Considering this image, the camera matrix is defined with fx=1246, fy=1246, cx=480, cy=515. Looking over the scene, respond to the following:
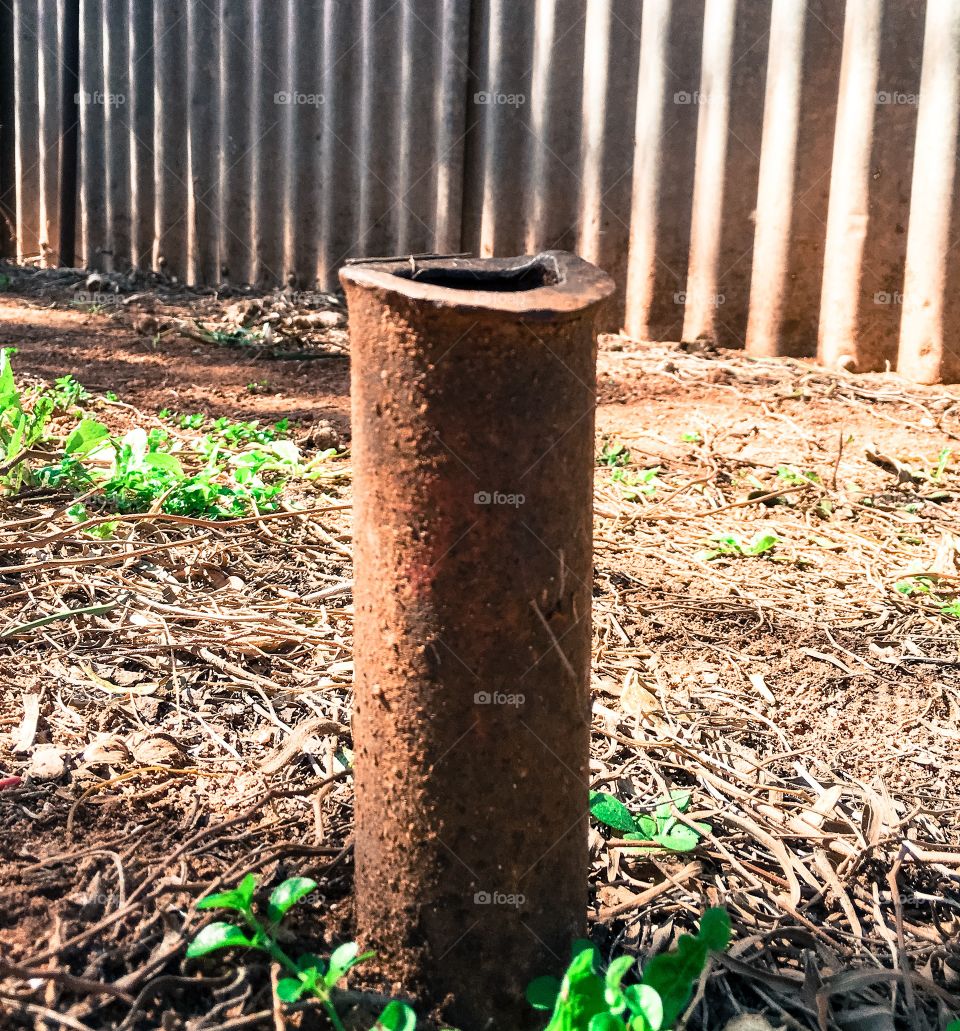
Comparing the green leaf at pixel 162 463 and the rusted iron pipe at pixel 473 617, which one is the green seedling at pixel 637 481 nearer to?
the green leaf at pixel 162 463

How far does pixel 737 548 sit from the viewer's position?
3.28 m

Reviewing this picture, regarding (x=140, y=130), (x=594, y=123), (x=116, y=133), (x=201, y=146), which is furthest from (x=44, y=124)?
(x=594, y=123)

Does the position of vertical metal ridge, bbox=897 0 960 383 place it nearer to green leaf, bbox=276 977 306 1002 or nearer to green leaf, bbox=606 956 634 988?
green leaf, bbox=606 956 634 988

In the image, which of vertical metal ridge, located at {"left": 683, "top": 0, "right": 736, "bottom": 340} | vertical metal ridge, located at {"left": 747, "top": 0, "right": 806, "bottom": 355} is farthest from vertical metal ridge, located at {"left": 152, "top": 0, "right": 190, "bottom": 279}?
vertical metal ridge, located at {"left": 747, "top": 0, "right": 806, "bottom": 355}

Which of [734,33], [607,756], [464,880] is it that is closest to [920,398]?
[734,33]

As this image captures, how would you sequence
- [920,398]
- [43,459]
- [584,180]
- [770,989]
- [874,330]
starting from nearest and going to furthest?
[770,989] → [43,459] → [920,398] → [874,330] → [584,180]

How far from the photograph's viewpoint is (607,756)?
2.12 meters

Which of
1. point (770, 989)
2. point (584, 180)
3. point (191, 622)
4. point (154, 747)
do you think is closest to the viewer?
point (770, 989)

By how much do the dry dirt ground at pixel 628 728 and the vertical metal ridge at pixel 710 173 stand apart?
4.28ft

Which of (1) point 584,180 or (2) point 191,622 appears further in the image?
(1) point 584,180

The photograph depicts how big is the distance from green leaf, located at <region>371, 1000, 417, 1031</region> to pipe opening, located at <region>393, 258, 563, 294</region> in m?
0.80

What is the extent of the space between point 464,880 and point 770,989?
444 mm

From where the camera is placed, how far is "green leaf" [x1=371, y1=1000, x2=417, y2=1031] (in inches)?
53.1

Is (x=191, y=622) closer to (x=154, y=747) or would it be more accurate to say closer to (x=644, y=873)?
(x=154, y=747)
